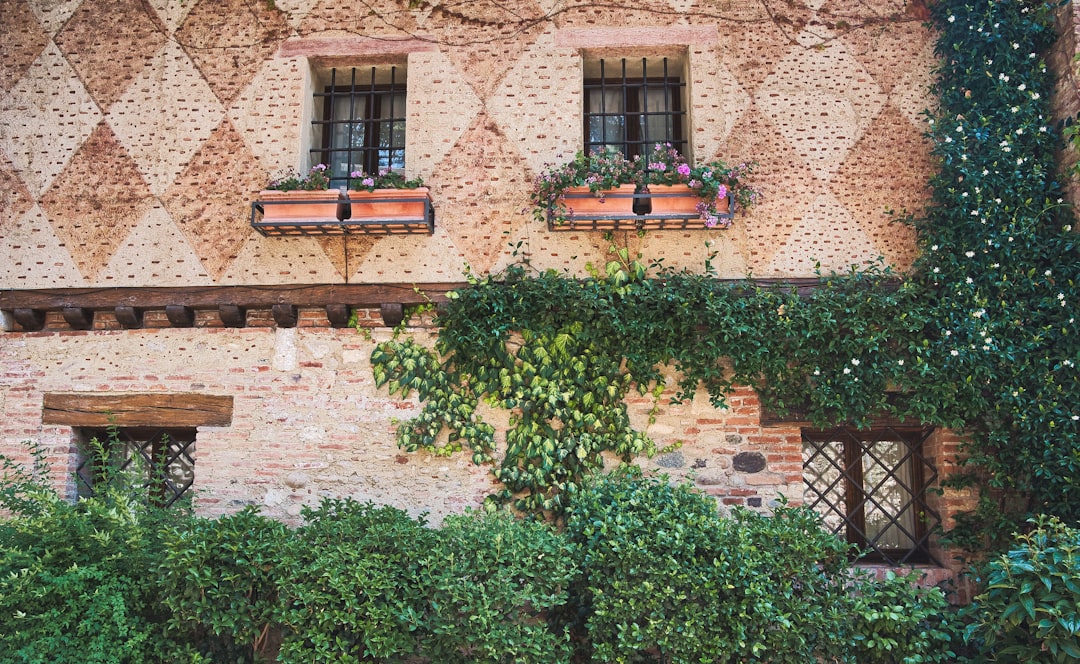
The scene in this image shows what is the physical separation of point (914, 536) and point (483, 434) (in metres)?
2.95

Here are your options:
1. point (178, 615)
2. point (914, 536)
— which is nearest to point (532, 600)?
point (178, 615)

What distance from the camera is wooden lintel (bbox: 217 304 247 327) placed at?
218 inches

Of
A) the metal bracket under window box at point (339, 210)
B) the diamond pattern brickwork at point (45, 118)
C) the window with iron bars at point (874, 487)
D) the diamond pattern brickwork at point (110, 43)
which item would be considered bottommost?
the window with iron bars at point (874, 487)

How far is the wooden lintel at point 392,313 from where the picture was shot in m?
5.46

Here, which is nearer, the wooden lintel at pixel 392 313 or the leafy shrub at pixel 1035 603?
the leafy shrub at pixel 1035 603

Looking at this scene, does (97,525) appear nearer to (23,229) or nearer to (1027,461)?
(23,229)

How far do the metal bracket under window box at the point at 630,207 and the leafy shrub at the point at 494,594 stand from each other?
2.09 metres

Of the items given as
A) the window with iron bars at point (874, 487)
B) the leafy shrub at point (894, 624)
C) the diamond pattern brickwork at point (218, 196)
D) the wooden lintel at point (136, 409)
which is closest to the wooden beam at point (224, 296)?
the diamond pattern brickwork at point (218, 196)

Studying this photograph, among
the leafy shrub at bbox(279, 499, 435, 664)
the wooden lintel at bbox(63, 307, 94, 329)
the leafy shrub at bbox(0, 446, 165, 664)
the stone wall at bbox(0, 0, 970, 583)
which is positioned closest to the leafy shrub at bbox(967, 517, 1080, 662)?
the stone wall at bbox(0, 0, 970, 583)

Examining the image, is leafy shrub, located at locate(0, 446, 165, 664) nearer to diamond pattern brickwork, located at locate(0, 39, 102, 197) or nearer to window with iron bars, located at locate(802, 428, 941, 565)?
diamond pattern brickwork, located at locate(0, 39, 102, 197)

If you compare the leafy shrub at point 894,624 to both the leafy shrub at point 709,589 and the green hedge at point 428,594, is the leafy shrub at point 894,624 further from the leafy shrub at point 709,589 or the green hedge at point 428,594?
the leafy shrub at point 709,589

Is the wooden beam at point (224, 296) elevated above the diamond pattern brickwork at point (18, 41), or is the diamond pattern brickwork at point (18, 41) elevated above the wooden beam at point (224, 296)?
the diamond pattern brickwork at point (18, 41)

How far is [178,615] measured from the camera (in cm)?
417

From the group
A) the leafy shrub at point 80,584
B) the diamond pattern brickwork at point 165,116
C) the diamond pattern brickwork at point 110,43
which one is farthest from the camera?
the diamond pattern brickwork at point 110,43
